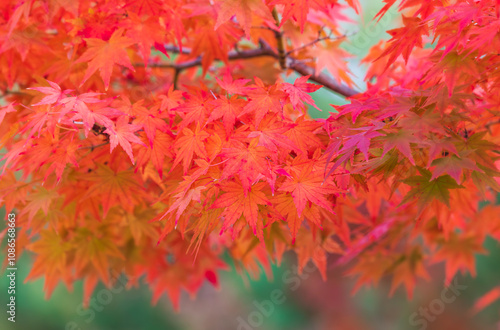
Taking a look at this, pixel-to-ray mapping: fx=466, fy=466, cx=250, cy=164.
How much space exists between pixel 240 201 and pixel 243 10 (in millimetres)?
552

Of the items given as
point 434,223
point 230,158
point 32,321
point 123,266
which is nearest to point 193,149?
point 230,158

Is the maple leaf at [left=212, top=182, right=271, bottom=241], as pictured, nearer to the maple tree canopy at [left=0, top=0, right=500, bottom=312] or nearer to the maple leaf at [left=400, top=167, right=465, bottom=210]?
Answer: the maple tree canopy at [left=0, top=0, right=500, bottom=312]

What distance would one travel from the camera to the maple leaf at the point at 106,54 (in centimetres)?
135

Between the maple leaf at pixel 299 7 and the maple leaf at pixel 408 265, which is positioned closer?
the maple leaf at pixel 299 7

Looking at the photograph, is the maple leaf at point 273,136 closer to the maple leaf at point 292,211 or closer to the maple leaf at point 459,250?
the maple leaf at point 292,211

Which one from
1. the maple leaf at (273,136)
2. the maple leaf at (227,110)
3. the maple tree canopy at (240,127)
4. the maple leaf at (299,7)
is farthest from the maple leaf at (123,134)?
the maple leaf at (299,7)

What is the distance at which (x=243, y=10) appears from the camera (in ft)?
4.35

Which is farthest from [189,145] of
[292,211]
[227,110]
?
[292,211]

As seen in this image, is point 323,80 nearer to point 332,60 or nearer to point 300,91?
point 332,60

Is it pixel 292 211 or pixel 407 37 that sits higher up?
pixel 407 37

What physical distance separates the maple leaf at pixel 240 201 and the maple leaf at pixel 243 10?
0.46 metres

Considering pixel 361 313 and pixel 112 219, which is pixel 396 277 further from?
pixel 361 313

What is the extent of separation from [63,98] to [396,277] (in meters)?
2.02

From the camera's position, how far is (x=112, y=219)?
2039 mm
